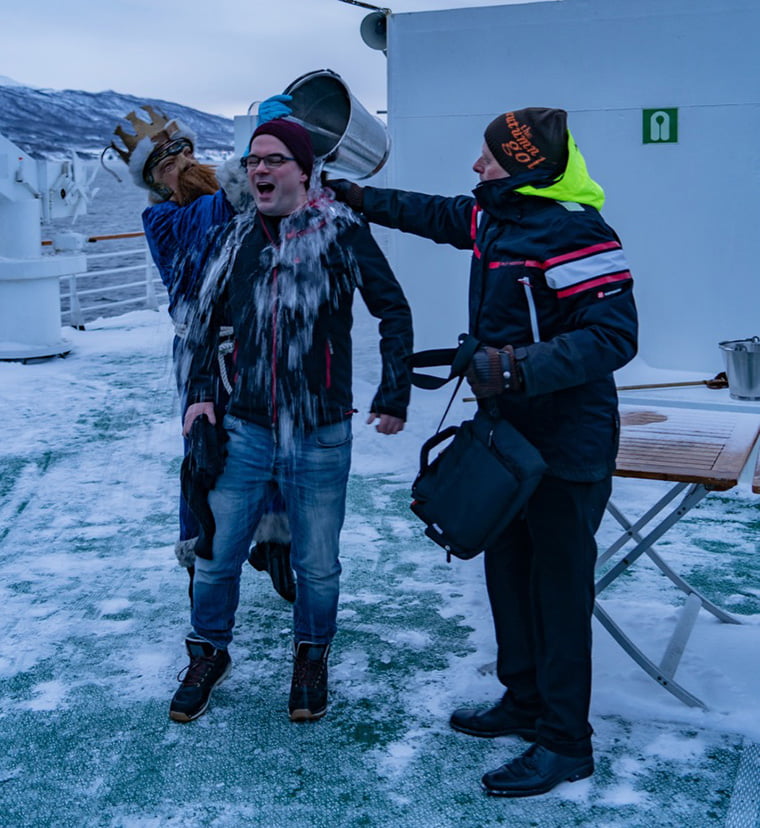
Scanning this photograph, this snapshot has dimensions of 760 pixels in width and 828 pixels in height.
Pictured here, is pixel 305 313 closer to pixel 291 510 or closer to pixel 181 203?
pixel 291 510

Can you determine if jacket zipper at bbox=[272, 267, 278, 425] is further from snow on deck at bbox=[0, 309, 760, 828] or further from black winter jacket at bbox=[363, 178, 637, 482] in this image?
snow on deck at bbox=[0, 309, 760, 828]

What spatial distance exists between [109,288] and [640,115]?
501cm

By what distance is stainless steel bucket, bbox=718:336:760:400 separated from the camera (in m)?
5.27

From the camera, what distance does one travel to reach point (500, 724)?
10.1 feet

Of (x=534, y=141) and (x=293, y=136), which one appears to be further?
(x=293, y=136)

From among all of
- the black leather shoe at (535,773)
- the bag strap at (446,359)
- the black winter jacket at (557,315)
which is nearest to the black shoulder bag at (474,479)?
A: the bag strap at (446,359)

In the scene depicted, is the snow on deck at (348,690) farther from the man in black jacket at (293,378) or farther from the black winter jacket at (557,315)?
the black winter jacket at (557,315)

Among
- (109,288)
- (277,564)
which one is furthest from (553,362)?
(109,288)

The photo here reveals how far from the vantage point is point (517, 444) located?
2562 millimetres

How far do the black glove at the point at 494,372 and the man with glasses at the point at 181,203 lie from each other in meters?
→ 1.03

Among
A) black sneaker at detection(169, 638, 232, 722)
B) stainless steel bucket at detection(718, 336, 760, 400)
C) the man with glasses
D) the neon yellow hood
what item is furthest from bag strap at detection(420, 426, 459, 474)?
stainless steel bucket at detection(718, 336, 760, 400)

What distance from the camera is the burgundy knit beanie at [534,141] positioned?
256cm

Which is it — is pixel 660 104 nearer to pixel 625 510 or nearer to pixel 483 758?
pixel 625 510

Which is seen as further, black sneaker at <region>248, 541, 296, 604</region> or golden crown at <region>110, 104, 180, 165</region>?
black sneaker at <region>248, 541, 296, 604</region>
